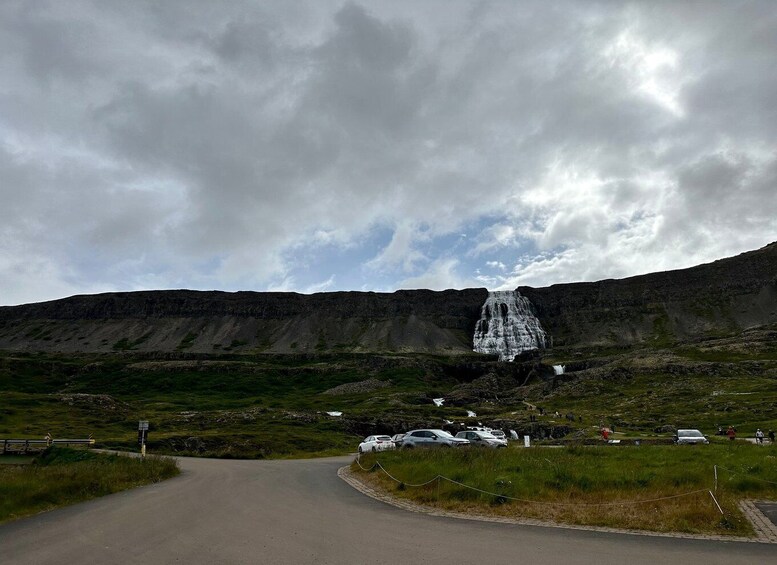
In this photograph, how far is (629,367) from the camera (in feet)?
315

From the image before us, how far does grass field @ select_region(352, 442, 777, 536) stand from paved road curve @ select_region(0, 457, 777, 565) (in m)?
1.64

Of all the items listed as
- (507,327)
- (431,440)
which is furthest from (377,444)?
(507,327)

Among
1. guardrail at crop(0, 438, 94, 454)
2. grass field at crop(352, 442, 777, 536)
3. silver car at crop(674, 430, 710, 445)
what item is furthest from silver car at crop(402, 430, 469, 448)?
guardrail at crop(0, 438, 94, 454)

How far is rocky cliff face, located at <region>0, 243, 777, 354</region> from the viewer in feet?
507

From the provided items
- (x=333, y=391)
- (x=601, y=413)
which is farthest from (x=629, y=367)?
(x=333, y=391)

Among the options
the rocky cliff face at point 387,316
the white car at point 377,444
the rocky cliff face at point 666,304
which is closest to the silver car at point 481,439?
the white car at point 377,444

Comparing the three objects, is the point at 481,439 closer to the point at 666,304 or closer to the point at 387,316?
the point at 387,316

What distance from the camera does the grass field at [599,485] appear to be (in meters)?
13.4

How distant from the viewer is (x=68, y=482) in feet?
69.3

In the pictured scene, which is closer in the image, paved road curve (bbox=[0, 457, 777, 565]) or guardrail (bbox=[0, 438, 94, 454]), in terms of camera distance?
paved road curve (bbox=[0, 457, 777, 565])

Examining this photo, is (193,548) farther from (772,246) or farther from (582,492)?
(772,246)

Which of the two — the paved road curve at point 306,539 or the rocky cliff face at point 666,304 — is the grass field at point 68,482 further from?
the rocky cliff face at point 666,304

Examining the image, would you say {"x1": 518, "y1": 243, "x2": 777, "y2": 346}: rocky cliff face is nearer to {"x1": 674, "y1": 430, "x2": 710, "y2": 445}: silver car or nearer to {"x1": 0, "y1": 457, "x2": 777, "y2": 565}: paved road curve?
{"x1": 674, "y1": 430, "x2": 710, "y2": 445}: silver car

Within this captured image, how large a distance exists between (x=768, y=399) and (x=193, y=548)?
72.7m
